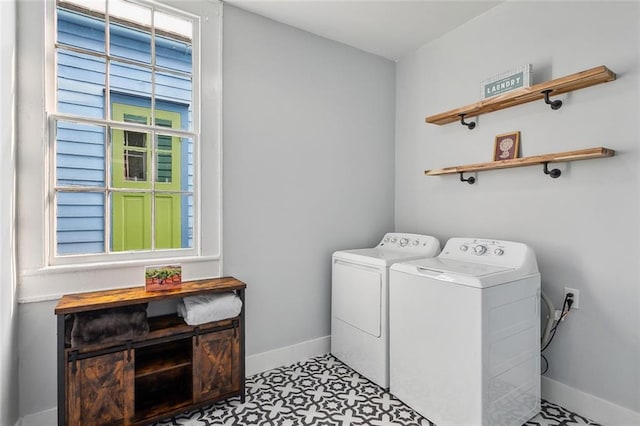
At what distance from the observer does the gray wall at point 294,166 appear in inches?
91.9

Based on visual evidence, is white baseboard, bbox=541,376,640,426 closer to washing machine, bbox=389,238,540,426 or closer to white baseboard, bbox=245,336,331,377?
washing machine, bbox=389,238,540,426

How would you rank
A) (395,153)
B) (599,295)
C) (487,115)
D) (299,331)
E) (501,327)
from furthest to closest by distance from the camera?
(395,153) → (299,331) → (487,115) → (599,295) → (501,327)

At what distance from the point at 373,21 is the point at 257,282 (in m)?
2.09

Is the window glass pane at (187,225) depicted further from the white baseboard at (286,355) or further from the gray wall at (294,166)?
the white baseboard at (286,355)

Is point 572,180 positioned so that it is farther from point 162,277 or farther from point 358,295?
point 162,277

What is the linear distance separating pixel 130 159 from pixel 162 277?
760mm

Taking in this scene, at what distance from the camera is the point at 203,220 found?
2.21 meters

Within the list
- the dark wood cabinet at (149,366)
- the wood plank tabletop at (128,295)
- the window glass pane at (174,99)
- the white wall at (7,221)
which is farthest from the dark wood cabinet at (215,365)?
the window glass pane at (174,99)

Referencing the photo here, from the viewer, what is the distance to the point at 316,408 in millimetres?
1966

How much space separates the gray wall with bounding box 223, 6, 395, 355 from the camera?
2.33 meters

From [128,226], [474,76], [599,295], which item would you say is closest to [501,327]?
[599,295]

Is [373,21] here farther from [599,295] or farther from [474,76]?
[599,295]

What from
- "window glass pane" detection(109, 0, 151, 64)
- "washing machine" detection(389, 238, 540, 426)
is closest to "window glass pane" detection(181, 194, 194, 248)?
"window glass pane" detection(109, 0, 151, 64)

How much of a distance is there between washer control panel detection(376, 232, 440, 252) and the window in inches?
59.9
